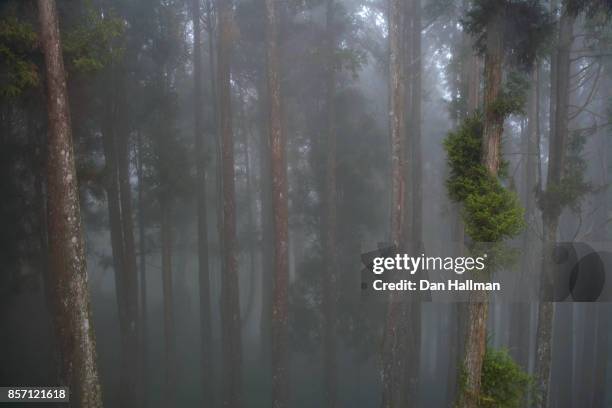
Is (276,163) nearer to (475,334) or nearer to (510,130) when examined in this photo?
(475,334)

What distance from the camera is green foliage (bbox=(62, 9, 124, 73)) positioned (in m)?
8.70

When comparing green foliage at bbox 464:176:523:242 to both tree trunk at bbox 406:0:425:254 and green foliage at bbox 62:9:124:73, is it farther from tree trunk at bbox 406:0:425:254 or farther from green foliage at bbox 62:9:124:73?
green foliage at bbox 62:9:124:73

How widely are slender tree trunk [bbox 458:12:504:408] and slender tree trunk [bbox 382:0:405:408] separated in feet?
11.1

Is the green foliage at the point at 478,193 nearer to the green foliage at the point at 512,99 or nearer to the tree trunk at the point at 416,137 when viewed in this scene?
the green foliage at the point at 512,99

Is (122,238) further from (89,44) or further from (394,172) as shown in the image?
(394,172)

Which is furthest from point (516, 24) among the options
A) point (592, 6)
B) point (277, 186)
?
point (277, 186)

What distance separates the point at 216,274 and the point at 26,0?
947 inches

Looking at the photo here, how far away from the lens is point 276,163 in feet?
38.6

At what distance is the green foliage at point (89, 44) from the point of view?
8.70 m

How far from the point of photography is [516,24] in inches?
304

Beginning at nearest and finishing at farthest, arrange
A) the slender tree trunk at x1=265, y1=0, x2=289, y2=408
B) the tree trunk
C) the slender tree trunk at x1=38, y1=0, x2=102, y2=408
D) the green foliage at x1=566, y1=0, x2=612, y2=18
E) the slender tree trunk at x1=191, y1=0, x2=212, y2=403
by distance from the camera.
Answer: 1. the slender tree trunk at x1=38, y1=0, x2=102, y2=408
2. the green foliage at x1=566, y1=0, x2=612, y2=18
3. the slender tree trunk at x1=265, y1=0, x2=289, y2=408
4. the tree trunk
5. the slender tree trunk at x1=191, y1=0, x2=212, y2=403

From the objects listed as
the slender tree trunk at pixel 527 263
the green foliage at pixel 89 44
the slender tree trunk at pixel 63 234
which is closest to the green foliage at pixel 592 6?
the slender tree trunk at pixel 527 263

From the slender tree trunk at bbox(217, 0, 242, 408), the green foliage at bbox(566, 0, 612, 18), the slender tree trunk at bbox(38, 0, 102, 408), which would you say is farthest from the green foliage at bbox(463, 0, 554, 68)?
the slender tree trunk at bbox(38, 0, 102, 408)

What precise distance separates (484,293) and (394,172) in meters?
4.27
